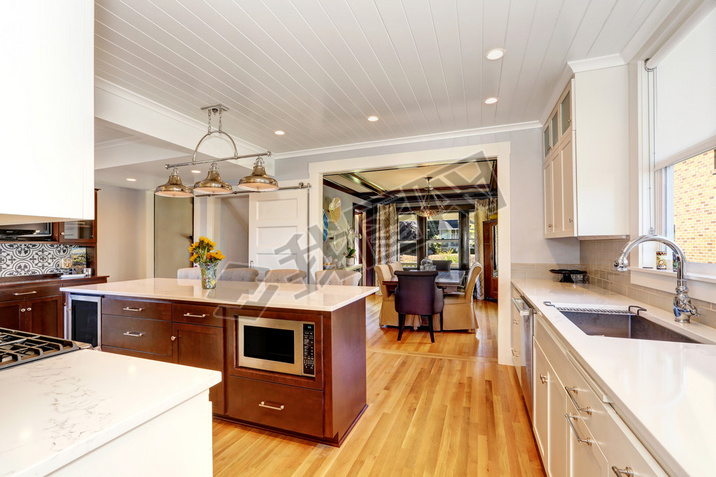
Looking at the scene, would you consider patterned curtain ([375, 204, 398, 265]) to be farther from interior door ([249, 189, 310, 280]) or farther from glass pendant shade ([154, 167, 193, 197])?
glass pendant shade ([154, 167, 193, 197])

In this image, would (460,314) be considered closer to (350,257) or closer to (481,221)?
(350,257)

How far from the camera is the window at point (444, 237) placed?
8.40 metres

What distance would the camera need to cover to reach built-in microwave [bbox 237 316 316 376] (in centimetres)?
204

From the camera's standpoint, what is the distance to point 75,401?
0.81 metres

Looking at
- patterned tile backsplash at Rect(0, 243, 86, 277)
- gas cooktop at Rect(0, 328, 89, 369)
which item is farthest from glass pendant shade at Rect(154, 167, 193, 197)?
patterned tile backsplash at Rect(0, 243, 86, 277)

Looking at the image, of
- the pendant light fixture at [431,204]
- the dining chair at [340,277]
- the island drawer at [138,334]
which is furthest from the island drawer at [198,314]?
the pendant light fixture at [431,204]

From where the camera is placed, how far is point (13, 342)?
3.91 ft

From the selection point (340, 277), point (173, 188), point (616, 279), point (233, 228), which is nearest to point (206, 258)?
point (173, 188)

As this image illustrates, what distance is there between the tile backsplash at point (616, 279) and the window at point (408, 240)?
550 centimetres

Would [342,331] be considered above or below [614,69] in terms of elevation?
below

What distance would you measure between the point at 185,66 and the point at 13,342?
195 cm

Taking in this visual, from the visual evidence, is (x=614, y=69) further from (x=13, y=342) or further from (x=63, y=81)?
(x=13, y=342)

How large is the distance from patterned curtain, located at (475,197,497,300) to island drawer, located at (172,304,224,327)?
21.9 ft

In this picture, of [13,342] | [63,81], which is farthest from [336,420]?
[63,81]
